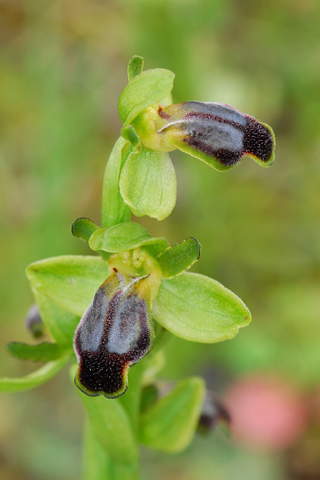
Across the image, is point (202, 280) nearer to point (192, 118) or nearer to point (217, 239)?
point (192, 118)

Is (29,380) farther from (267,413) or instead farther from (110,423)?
(267,413)

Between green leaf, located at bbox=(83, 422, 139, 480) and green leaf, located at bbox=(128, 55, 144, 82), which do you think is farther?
green leaf, located at bbox=(83, 422, 139, 480)

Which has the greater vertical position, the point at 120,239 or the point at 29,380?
the point at 120,239

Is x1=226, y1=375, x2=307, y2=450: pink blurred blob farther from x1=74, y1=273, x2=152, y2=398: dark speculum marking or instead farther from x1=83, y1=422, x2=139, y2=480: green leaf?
x1=74, y1=273, x2=152, y2=398: dark speculum marking

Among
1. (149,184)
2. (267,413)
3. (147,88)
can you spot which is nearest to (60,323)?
(149,184)

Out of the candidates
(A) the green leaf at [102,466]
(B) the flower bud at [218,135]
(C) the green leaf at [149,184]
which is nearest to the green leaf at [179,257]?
(C) the green leaf at [149,184]

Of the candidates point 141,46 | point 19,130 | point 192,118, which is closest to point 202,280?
point 192,118

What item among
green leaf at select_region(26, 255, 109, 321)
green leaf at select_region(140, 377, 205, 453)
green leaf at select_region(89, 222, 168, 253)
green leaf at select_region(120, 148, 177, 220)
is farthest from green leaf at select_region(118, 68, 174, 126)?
green leaf at select_region(140, 377, 205, 453)
